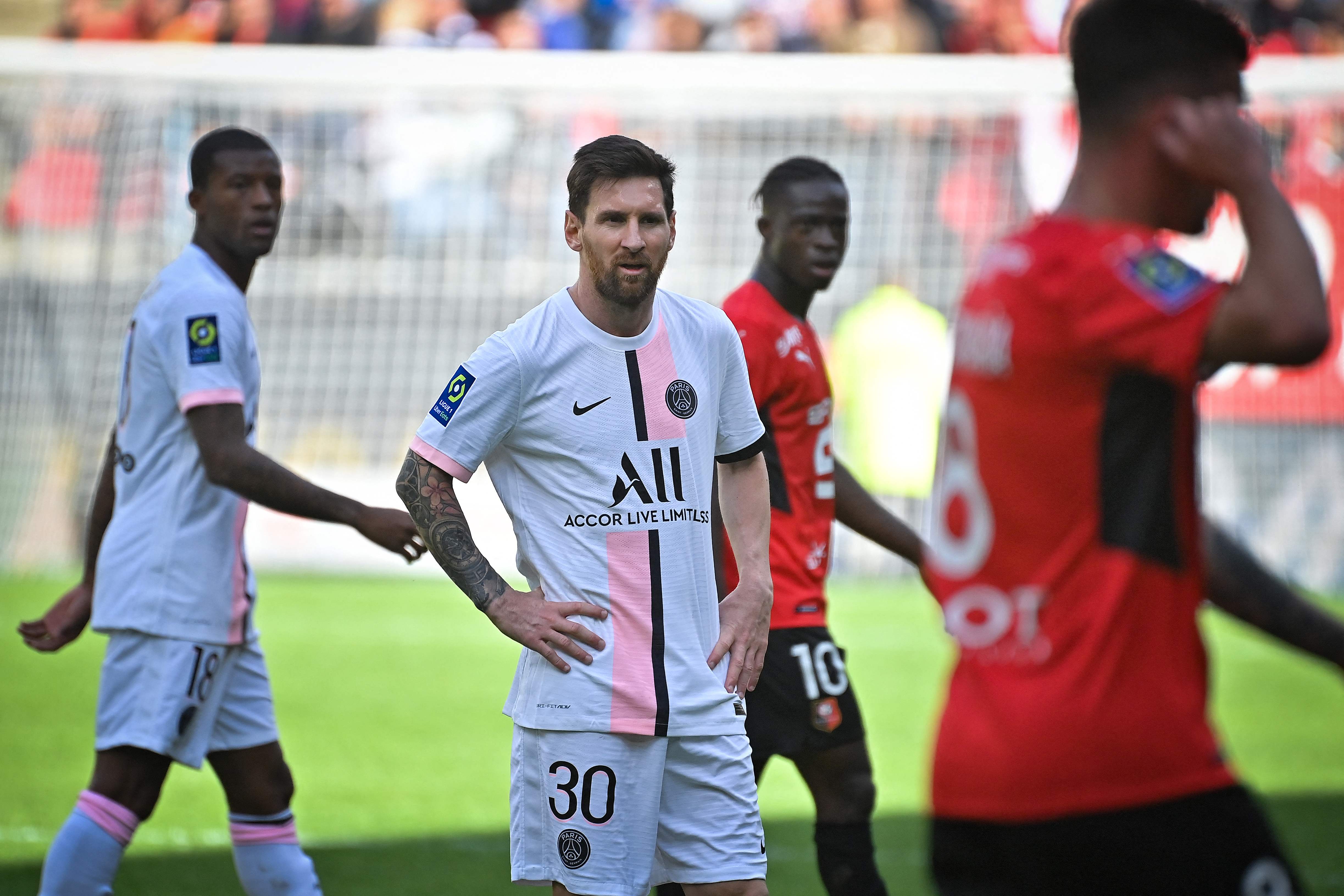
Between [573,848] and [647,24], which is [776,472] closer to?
[573,848]

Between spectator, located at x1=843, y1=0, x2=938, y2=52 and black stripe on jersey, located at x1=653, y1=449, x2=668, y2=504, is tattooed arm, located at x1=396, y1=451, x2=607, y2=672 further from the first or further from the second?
spectator, located at x1=843, y1=0, x2=938, y2=52

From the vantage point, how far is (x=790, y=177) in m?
4.95

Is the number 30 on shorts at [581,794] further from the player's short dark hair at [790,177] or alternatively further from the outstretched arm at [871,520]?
the player's short dark hair at [790,177]

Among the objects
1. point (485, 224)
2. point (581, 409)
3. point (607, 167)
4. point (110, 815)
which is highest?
point (485, 224)

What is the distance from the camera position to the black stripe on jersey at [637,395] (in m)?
3.47

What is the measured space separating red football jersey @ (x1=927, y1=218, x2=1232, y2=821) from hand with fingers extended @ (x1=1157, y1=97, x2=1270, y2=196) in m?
0.12

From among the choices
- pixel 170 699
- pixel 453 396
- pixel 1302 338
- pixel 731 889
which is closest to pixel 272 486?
pixel 170 699

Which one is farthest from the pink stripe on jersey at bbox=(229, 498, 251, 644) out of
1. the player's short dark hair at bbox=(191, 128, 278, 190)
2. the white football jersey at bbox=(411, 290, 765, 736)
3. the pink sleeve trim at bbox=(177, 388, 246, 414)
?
the white football jersey at bbox=(411, 290, 765, 736)

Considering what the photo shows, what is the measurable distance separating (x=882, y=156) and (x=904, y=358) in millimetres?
2420

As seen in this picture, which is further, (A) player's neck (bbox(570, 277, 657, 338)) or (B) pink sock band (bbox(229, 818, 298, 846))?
(B) pink sock band (bbox(229, 818, 298, 846))

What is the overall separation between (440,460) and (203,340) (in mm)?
1212

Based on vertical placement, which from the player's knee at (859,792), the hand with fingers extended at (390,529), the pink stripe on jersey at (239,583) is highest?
the hand with fingers extended at (390,529)

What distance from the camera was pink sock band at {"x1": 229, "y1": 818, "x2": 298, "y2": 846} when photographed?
4.41m

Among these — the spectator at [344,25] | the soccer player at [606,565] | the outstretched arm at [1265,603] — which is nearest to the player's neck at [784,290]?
the soccer player at [606,565]
